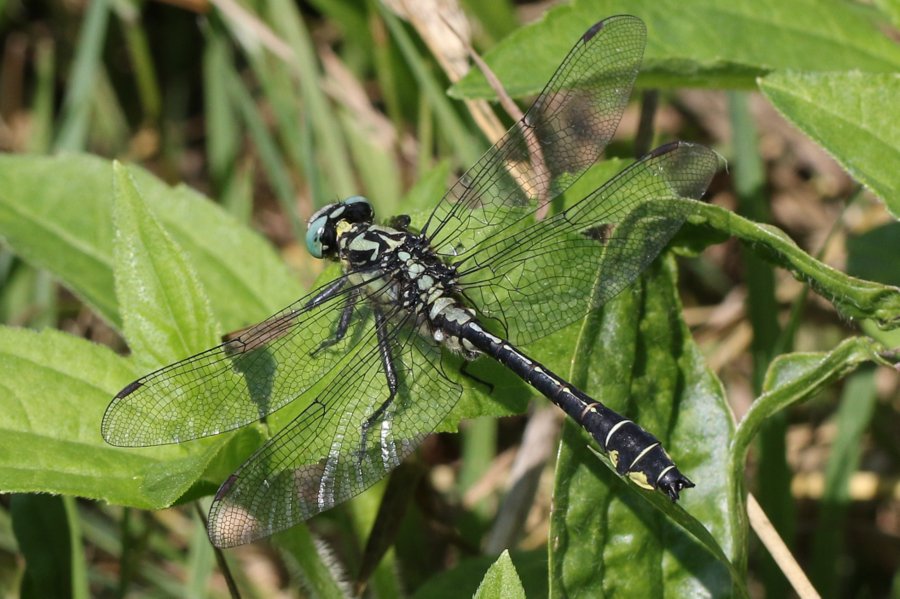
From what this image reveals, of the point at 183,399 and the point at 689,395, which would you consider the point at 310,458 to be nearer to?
the point at 183,399

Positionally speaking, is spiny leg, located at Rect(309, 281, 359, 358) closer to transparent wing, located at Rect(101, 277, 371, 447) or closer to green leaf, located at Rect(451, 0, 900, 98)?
transparent wing, located at Rect(101, 277, 371, 447)

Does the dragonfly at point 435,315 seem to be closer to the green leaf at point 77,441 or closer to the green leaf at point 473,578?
the green leaf at point 77,441

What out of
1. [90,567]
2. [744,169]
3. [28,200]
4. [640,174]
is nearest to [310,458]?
[640,174]

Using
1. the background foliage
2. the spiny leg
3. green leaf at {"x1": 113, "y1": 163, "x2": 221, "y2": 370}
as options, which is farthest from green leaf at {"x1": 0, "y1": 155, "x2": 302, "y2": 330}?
green leaf at {"x1": 113, "y1": 163, "x2": 221, "y2": 370}

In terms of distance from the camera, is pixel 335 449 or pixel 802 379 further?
pixel 335 449

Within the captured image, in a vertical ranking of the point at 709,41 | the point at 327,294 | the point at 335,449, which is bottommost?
the point at 335,449

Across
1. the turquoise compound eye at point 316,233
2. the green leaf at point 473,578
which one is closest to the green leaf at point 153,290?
the turquoise compound eye at point 316,233

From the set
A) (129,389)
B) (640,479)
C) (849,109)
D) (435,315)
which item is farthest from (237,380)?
(849,109)

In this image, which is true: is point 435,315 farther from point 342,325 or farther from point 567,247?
point 567,247

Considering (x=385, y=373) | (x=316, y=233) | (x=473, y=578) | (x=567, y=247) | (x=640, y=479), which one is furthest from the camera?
(x=316, y=233)
